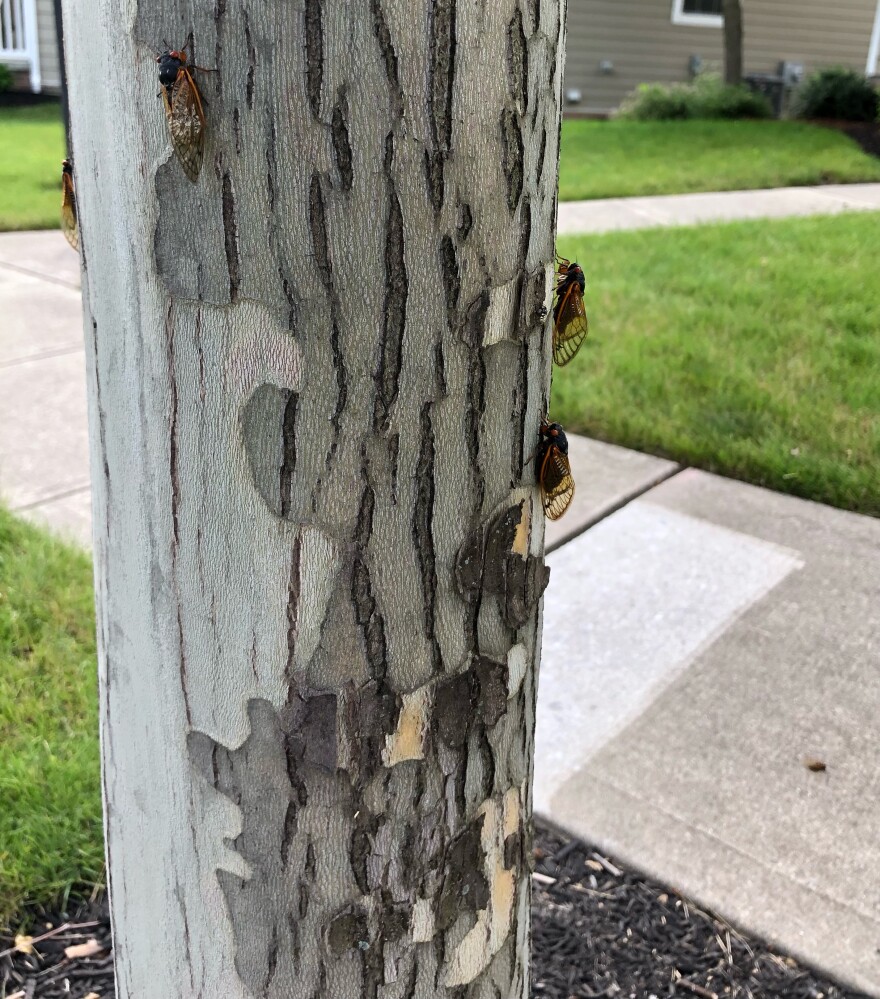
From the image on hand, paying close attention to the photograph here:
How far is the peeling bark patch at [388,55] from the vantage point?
898 mm

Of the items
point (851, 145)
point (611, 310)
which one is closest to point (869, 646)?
point (611, 310)

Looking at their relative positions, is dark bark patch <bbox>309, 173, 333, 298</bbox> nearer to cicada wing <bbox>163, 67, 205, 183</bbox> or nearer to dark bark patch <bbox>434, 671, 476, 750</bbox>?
cicada wing <bbox>163, 67, 205, 183</bbox>

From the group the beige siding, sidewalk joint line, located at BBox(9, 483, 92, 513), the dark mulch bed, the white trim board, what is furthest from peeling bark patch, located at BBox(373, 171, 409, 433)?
the white trim board

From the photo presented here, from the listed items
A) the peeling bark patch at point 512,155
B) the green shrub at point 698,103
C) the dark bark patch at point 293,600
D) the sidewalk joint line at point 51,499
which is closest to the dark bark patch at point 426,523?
the dark bark patch at point 293,600

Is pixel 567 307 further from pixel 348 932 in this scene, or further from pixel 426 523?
pixel 348 932

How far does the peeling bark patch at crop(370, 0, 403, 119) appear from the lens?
0.90 m

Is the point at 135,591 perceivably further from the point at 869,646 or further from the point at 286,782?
the point at 869,646

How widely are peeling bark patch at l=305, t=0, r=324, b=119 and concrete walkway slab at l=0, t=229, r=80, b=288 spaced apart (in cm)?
614

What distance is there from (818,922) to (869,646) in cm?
113

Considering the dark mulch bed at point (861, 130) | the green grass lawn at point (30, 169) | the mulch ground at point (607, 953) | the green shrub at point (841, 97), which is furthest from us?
the green shrub at point (841, 97)

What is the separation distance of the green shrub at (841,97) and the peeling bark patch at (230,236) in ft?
59.1

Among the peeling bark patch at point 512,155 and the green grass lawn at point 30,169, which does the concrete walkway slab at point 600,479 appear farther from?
the green grass lawn at point 30,169

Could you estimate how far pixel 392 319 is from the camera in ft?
3.25

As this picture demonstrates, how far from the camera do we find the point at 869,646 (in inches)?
122
